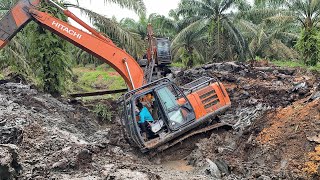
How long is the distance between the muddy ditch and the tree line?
Result: 1.44 meters

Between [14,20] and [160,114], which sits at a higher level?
[14,20]

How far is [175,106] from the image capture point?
33.8 ft

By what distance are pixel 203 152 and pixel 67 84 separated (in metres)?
7.32

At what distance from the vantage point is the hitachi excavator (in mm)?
10148

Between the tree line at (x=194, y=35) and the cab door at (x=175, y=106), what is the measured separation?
426 centimetres

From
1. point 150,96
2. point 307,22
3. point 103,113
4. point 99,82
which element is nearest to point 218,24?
point 307,22

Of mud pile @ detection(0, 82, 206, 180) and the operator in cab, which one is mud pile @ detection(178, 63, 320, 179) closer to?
mud pile @ detection(0, 82, 206, 180)

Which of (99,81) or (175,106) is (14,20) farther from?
(99,81)

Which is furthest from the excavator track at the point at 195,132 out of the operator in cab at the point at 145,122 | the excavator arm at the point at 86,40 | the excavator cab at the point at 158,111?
the excavator arm at the point at 86,40

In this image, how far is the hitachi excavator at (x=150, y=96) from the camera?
10148mm

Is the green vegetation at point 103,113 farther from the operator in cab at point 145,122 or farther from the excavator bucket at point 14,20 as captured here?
the operator in cab at point 145,122

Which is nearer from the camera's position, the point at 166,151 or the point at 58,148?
the point at 58,148

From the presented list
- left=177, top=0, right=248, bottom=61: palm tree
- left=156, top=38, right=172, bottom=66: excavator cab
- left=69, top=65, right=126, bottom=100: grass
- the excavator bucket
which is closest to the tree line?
left=177, top=0, right=248, bottom=61: palm tree

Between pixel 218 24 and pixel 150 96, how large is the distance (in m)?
15.2
